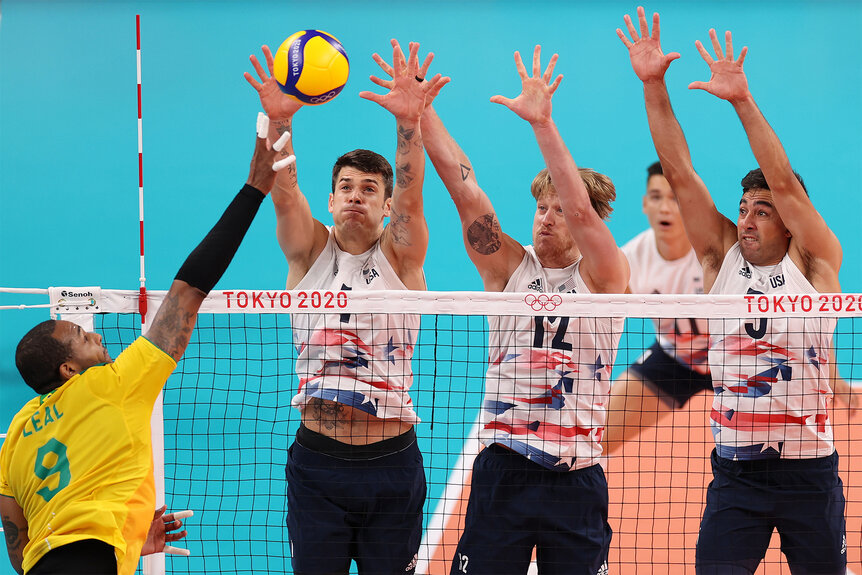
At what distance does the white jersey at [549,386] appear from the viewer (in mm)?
4379

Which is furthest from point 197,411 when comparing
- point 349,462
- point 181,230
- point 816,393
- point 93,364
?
point 816,393

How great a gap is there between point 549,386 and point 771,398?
1143mm

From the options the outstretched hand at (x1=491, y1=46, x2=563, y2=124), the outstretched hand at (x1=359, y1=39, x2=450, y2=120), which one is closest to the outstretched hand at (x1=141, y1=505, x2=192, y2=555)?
the outstretched hand at (x1=359, y1=39, x2=450, y2=120)

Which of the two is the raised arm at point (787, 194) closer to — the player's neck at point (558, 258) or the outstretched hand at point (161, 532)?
the player's neck at point (558, 258)

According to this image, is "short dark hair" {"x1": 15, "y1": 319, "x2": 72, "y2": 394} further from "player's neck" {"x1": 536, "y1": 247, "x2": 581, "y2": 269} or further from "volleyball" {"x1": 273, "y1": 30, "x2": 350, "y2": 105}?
"player's neck" {"x1": 536, "y1": 247, "x2": 581, "y2": 269}

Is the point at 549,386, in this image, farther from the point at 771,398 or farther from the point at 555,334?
the point at 771,398

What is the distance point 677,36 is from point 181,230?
743cm

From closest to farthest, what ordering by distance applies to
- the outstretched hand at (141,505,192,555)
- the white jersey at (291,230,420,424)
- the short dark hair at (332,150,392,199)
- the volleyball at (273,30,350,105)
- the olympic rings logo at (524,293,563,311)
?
the outstretched hand at (141,505,192,555), the olympic rings logo at (524,293,563,311), the volleyball at (273,30,350,105), the white jersey at (291,230,420,424), the short dark hair at (332,150,392,199)

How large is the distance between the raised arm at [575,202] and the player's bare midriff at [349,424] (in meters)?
1.30

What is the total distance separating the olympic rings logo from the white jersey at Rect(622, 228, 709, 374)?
11.6 feet

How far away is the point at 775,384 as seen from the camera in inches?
176

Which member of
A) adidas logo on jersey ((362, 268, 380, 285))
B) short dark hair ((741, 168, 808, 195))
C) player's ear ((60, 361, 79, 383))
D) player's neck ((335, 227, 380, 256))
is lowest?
player's ear ((60, 361, 79, 383))

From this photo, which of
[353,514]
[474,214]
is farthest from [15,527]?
[474,214]

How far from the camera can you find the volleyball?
4.41 metres
